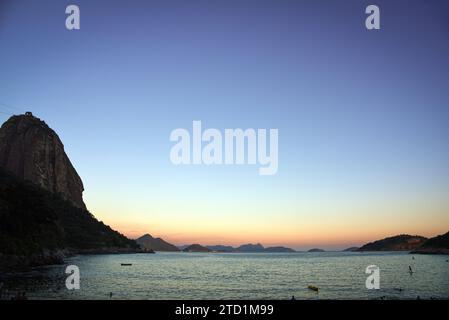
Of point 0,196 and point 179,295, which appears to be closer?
point 179,295

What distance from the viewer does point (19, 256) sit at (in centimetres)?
7556
